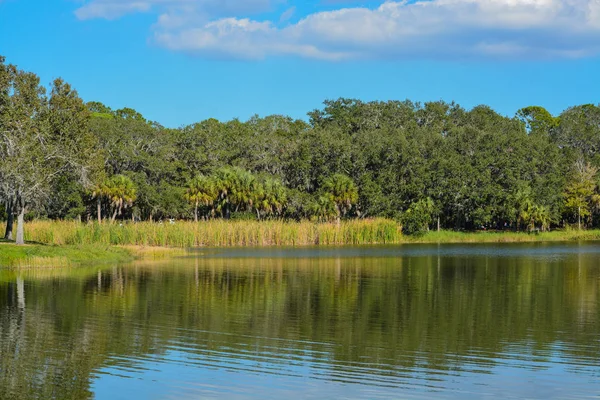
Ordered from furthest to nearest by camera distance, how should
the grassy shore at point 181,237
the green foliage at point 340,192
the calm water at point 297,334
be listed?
the green foliage at point 340,192 < the grassy shore at point 181,237 < the calm water at point 297,334

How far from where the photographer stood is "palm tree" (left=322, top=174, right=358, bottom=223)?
75.6 metres

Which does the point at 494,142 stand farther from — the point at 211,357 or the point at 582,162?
the point at 211,357

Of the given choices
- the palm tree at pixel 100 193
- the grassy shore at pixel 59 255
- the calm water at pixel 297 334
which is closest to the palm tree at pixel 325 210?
the palm tree at pixel 100 193

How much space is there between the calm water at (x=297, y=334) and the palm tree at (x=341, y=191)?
35974 mm

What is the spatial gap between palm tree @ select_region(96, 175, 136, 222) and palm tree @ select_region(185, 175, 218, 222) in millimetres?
5106

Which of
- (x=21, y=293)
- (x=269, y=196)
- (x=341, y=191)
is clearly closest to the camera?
(x=21, y=293)

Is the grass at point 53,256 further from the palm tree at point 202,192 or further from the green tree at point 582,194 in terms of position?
the green tree at point 582,194

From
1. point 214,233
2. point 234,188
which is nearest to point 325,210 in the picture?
point 234,188

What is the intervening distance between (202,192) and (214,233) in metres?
14.5

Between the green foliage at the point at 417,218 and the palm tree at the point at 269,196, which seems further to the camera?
the palm tree at the point at 269,196

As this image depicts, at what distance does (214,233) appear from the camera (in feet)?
199

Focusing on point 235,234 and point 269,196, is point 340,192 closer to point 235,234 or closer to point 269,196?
point 269,196

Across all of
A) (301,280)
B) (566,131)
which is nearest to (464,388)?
(301,280)

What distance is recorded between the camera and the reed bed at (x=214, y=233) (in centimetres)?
5203
